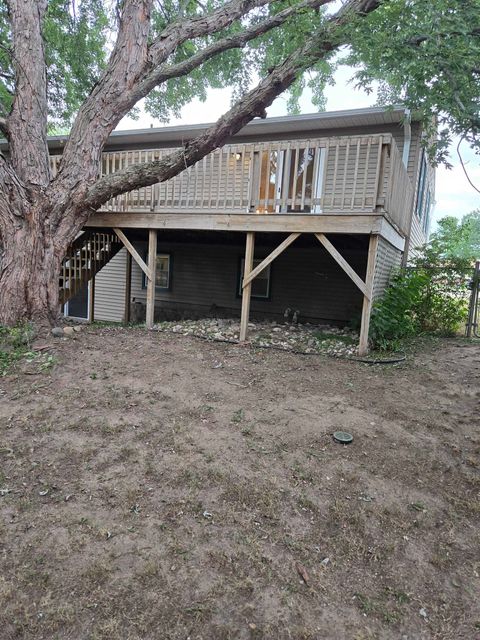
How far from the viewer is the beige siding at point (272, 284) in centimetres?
939

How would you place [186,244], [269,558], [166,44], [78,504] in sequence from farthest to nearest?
[186,244] → [166,44] → [78,504] → [269,558]

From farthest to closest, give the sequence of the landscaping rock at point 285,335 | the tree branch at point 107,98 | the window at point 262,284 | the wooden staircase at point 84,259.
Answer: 1. the window at point 262,284
2. the wooden staircase at point 84,259
3. the landscaping rock at point 285,335
4. the tree branch at point 107,98

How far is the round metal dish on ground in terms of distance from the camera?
3.58 meters

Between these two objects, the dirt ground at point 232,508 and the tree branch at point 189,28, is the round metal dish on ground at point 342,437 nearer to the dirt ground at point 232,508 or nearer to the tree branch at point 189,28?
the dirt ground at point 232,508

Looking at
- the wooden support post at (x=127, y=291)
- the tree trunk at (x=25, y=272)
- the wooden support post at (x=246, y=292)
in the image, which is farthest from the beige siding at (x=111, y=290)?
the wooden support post at (x=246, y=292)

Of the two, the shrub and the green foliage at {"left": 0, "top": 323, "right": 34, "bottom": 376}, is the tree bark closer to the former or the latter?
the green foliage at {"left": 0, "top": 323, "right": 34, "bottom": 376}

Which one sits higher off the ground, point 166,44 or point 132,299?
point 166,44

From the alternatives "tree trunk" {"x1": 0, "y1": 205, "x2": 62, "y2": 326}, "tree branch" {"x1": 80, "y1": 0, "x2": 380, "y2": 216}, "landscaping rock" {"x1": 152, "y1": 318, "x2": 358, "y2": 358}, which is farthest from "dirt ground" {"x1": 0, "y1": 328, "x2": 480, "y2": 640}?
"tree branch" {"x1": 80, "y1": 0, "x2": 380, "y2": 216}

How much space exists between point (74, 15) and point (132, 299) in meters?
7.18

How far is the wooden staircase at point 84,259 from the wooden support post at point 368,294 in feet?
18.2

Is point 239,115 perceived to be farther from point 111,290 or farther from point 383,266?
point 111,290

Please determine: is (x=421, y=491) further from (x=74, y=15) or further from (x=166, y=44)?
(x=74, y=15)

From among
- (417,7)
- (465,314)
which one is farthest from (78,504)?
(465,314)

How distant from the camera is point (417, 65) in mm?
4809
